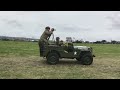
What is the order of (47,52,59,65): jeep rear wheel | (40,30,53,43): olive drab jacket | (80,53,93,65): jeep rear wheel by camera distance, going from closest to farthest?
(47,52,59,65): jeep rear wheel → (40,30,53,43): olive drab jacket → (80,53,93,65): jeep rear wheel

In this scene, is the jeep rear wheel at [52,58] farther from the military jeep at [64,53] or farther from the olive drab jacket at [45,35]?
the olive drab jacket at [45,35]

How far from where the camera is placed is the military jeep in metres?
11.8

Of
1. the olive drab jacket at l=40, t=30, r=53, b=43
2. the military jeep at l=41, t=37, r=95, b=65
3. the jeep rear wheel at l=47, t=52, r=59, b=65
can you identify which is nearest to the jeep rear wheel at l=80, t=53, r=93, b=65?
the military jeep at l=41, t=37, r=95, b=65

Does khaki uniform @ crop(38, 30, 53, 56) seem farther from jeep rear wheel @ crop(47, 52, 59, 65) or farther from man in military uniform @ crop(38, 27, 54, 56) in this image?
jeep rear wheel @ crop(47, 52, 59, 65)

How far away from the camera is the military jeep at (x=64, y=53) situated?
1179cm

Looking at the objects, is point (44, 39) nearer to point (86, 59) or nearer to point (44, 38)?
point (44, 38)

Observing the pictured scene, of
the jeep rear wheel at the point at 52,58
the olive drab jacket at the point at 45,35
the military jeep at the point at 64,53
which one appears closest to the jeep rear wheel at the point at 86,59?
the military jeep at the point at 64,53

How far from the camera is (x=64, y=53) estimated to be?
12.0 m

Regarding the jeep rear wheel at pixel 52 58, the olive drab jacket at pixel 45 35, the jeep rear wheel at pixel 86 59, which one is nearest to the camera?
the jeep rear wheel at pixel 52 58
